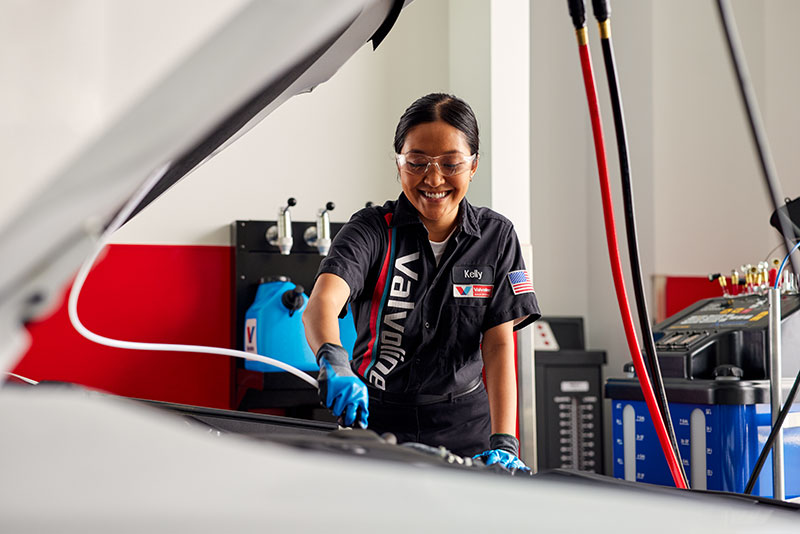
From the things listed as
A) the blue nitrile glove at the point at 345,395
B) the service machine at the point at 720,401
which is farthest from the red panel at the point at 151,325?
the blue nitrile glove at the point at 345,395

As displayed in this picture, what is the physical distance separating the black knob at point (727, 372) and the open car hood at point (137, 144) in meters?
2.20

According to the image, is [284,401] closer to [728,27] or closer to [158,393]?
[158,393]

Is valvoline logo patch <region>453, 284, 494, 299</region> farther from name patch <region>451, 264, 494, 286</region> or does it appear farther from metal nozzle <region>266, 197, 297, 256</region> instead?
metal nozzle <region>266, 197, 297, 256</region>

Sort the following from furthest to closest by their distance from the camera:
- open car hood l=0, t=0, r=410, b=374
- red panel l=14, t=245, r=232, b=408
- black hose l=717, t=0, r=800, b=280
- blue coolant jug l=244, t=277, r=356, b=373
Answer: red panel l=14, t=245, r=232, b=408, blue coolant jug l=244, t=277, r=356, b=373, black hose l=717, t=0, r=800, b=280, open car hood l=0, t=0, r=410, b=374

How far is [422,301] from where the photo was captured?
69.4 inches

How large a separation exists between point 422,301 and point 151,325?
1861 mm

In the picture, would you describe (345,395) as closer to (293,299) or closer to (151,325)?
(293,299)

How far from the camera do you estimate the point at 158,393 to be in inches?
129

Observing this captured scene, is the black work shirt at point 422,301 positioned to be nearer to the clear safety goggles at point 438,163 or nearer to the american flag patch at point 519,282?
the american flag patch at point 519,282

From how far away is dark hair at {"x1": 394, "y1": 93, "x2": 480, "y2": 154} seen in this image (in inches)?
66.5

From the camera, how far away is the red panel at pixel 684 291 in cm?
464

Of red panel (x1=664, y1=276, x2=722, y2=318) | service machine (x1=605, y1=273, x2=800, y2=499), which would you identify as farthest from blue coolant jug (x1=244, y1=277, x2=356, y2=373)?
red panel (x1=664, y1=276, x2=722, y2=318)

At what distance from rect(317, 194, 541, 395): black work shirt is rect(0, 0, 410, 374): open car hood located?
1203 millimetres

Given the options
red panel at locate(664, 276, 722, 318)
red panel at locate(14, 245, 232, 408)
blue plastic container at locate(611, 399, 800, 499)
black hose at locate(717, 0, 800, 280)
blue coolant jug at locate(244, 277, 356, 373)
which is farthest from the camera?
red panel at locate(664, 276, 722, 318)
